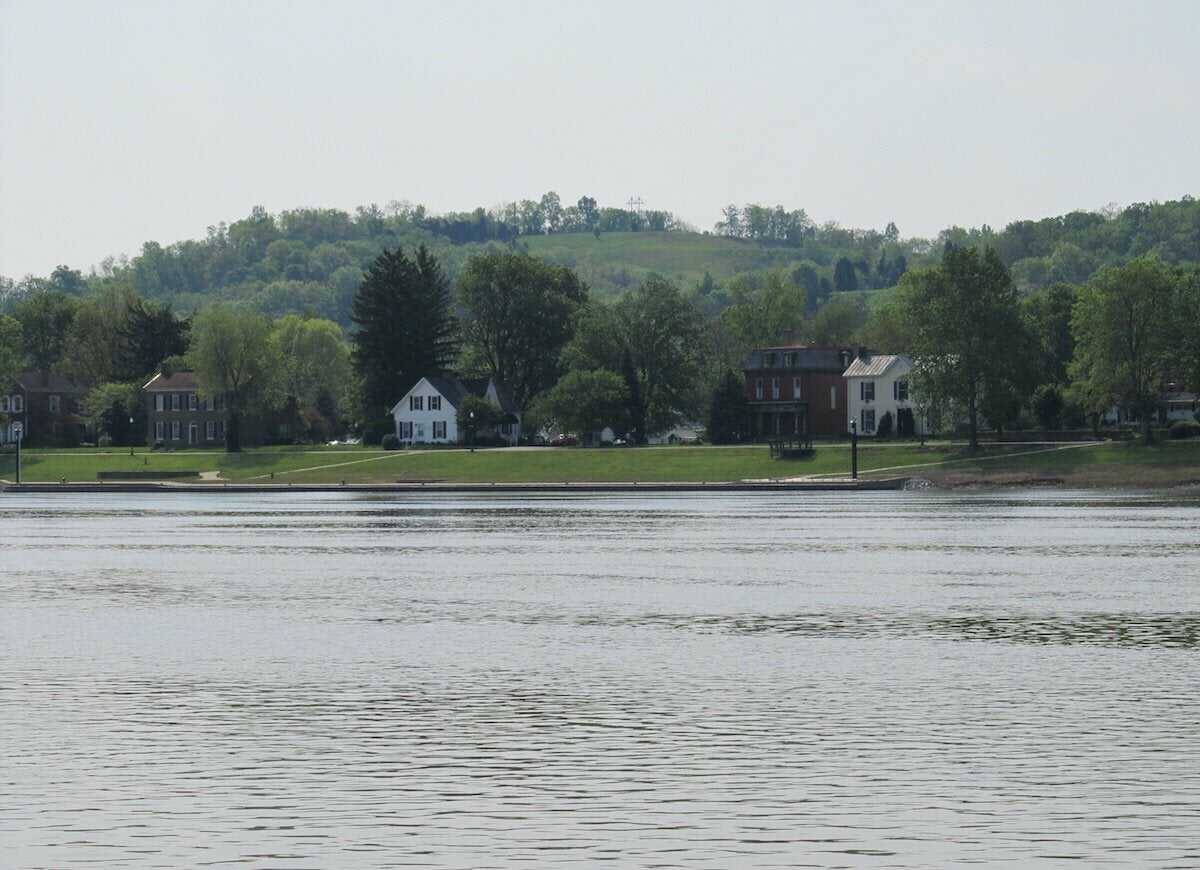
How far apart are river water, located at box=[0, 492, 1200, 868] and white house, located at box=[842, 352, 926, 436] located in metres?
112

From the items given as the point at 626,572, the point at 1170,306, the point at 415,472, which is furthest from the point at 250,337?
the point at 626,572

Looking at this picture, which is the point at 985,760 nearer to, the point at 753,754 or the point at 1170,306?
the point at 753,754

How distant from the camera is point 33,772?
2180cm

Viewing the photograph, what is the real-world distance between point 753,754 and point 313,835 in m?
6.42

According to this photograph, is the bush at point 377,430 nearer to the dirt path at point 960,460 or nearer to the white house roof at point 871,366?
the white house roof at point 871,366

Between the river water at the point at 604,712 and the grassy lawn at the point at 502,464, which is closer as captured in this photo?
the river water at the point at 604,712

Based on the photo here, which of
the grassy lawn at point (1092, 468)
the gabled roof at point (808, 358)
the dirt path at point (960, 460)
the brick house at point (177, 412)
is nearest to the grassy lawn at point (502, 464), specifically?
the dirt path at point (960, 460)

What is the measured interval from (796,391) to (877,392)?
8.93m

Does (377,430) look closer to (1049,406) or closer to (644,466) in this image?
(644,466)

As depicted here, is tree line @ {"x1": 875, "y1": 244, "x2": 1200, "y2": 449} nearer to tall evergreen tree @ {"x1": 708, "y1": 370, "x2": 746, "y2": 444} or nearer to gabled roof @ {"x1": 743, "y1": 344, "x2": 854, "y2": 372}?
tall evergreen tree @ {"x1": 708, "y1": 370, "x2": 746, "y2": 444}

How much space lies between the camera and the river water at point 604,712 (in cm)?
1809

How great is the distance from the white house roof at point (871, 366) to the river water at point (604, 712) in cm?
11396

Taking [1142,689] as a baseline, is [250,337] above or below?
above

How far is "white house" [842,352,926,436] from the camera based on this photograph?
171 meters
